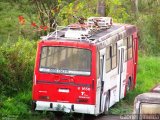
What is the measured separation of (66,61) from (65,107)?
1294mm

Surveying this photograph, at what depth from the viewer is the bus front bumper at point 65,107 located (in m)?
16.1

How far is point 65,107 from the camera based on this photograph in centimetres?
1616

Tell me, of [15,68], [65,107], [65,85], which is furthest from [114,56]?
[15,68]

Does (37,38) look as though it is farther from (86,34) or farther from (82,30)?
(86,34)

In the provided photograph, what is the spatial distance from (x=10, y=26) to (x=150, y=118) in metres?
22.1

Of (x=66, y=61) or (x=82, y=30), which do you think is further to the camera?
(x=82, y=30)

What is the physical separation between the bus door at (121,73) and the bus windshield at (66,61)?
3285 mm

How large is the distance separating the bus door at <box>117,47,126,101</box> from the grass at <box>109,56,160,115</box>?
1.35 ft

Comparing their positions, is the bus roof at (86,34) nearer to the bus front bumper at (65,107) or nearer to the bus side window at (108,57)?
the bus side window at (108,57)

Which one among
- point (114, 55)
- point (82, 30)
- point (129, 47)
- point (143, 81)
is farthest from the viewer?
point (143, 81)

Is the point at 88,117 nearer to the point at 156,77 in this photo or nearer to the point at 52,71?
the point at 52,71

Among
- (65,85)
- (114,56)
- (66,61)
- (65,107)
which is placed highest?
(66,61)

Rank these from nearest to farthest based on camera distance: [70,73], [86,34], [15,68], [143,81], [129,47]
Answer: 1. [70,73]
2. [86,34]
3. [15,68]
4. [129,47]
5. [143,81]

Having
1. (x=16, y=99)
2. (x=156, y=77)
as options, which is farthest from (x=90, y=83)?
(x=156, y=77)
